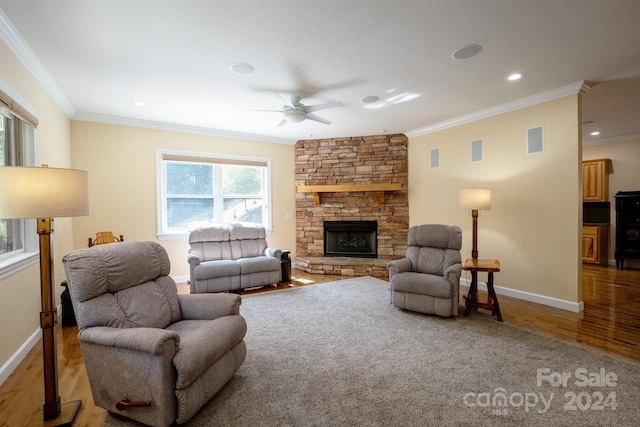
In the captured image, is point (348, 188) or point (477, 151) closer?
point (477, 151)

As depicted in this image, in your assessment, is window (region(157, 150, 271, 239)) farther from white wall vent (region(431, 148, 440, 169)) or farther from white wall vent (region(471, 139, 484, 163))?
white wall vent (region(471, 139, 484, 163))

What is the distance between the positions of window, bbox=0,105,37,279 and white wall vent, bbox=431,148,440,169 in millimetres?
5471

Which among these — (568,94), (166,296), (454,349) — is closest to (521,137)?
(568,94)

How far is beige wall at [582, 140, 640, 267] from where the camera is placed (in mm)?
6122

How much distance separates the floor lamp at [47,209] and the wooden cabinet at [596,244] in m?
8.62

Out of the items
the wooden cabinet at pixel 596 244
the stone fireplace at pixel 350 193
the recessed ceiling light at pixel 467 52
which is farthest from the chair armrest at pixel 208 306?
the wooden cabinet at pixel 596 244

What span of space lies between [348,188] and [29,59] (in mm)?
4572

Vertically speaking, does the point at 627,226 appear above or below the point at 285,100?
below

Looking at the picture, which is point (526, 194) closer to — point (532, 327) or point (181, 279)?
point (532, 327)

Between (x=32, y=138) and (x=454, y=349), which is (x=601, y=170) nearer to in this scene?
(x=454, y=349)

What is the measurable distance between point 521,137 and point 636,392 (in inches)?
123

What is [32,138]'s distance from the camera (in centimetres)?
309

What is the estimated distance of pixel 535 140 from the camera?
3.98 metres

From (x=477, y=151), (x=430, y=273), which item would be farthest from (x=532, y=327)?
(x=477, y=151)
